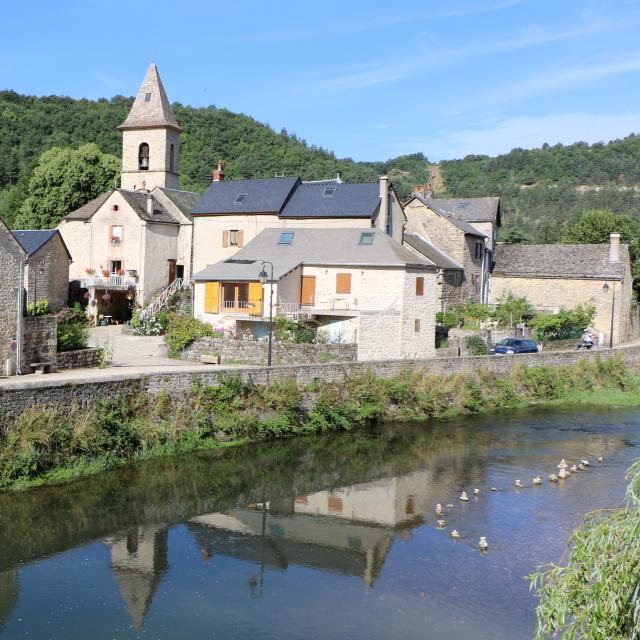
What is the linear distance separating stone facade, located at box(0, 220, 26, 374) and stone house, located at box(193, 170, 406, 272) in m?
16.6

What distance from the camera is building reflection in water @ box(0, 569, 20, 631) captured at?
12117 millimetres

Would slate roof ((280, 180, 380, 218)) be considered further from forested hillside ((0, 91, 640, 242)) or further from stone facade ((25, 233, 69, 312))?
forested hillside ((0, 91, 640, 242))

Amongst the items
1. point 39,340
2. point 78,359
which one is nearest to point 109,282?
point 78,359

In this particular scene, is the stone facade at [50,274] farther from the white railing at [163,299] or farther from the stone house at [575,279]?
the stone house at [575,279]

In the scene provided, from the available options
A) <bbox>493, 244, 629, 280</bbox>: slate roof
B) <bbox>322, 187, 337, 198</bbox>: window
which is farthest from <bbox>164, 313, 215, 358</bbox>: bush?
<bbox>493, 244, 629, 280</bbox>: slate roof

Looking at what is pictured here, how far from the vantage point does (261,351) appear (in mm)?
28797

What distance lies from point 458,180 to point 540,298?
93.7 m

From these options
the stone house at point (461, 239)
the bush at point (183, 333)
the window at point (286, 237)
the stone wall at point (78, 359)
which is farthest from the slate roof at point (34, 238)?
the stone house at point (461, 239)

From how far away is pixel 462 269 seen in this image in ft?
141

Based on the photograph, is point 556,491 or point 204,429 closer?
point 556,491

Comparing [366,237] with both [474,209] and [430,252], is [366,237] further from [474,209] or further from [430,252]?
[474,209]

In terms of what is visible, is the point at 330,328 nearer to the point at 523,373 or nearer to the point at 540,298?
the point at 523,373

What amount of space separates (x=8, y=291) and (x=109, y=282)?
50.0 ft

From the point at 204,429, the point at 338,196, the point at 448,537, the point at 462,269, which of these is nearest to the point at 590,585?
the point at 448,537
